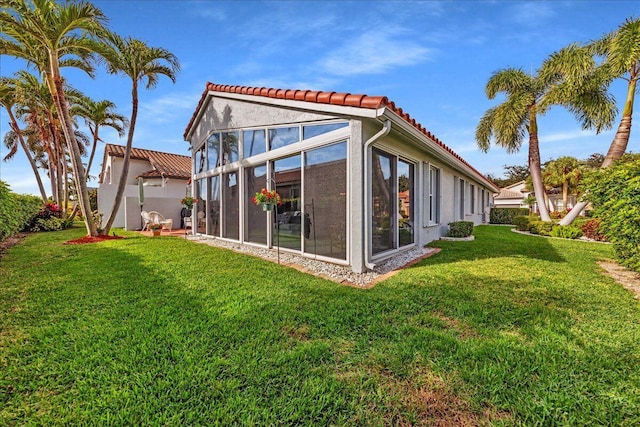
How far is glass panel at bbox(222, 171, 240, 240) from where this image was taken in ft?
32.6

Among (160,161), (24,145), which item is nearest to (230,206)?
(160,161)

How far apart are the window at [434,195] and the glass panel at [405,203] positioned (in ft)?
6.16

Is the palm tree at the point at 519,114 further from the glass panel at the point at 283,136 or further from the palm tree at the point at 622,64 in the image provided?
the glass panel at the point at 283,136

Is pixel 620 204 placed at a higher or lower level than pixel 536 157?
lower

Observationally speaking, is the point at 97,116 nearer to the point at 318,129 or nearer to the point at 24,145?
the point at 24,145

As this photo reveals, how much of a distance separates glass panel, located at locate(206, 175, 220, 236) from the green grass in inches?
230

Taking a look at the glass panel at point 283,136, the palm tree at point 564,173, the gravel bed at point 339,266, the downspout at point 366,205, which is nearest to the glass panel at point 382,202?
the downspout at point 366,205

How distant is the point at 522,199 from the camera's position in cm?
4109

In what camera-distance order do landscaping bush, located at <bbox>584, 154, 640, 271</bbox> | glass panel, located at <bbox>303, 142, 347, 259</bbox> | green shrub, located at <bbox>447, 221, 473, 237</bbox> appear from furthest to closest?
1. green shrub, located at <bbox>447, 221, 473, 237</bbox>
2. glass panel, located at <bbox>303, 142, 347, 259</bbox>
3. landscaping bush, located at <bbox>584, 154, 640, 271</bbox>

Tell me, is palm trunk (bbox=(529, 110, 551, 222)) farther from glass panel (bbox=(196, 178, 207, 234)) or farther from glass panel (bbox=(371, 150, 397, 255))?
glass panel (bbox=(196, 178, 207, 234))

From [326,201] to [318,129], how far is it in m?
1.75

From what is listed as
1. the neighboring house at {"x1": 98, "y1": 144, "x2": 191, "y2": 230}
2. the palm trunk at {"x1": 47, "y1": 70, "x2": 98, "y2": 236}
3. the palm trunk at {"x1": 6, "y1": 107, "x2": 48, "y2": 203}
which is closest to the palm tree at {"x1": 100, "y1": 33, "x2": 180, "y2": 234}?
the palm trunk at {"x1": 47, "y1": 70, "x2": 98, "y2": 236}

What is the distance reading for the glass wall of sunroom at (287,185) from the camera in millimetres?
6309

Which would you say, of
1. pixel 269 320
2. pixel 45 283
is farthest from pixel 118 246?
pixel 269 320
